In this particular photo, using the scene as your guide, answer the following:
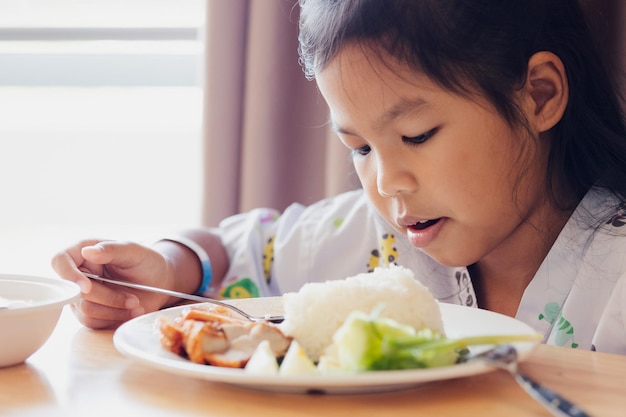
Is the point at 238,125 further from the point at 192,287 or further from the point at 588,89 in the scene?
the point at 588,89

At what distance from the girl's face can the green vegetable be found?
0.41 meters

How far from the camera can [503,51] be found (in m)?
1.05

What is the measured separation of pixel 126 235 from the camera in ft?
7.79

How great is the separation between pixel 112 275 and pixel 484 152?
20.5 inches

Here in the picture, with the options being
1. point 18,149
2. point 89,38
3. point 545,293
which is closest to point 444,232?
point 545,293

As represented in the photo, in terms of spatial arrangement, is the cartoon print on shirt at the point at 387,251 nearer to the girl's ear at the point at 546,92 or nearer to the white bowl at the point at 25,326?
the girl's ear at the point at 546,92

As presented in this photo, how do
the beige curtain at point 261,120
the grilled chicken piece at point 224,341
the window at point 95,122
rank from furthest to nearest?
the window at point 95,122 → the beige curtain at point 261,120 → the grilled chicken piece at point 224,341

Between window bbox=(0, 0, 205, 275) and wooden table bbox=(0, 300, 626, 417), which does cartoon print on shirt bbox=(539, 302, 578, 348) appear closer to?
wooden table bbox=(0, 300, 626, 417)

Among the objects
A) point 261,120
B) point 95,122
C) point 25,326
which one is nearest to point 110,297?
point 25,326

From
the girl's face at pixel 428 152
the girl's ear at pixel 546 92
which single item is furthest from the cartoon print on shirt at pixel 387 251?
the girl's ear at pixel 546 92

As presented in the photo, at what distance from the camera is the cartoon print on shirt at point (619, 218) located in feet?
3.64

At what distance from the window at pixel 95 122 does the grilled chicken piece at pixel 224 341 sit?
146 centimetres

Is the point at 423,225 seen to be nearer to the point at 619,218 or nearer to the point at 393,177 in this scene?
the point at 393,177

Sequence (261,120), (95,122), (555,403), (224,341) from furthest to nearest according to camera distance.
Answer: (95,122)
(261,120)
(224,341)
(555,403)
